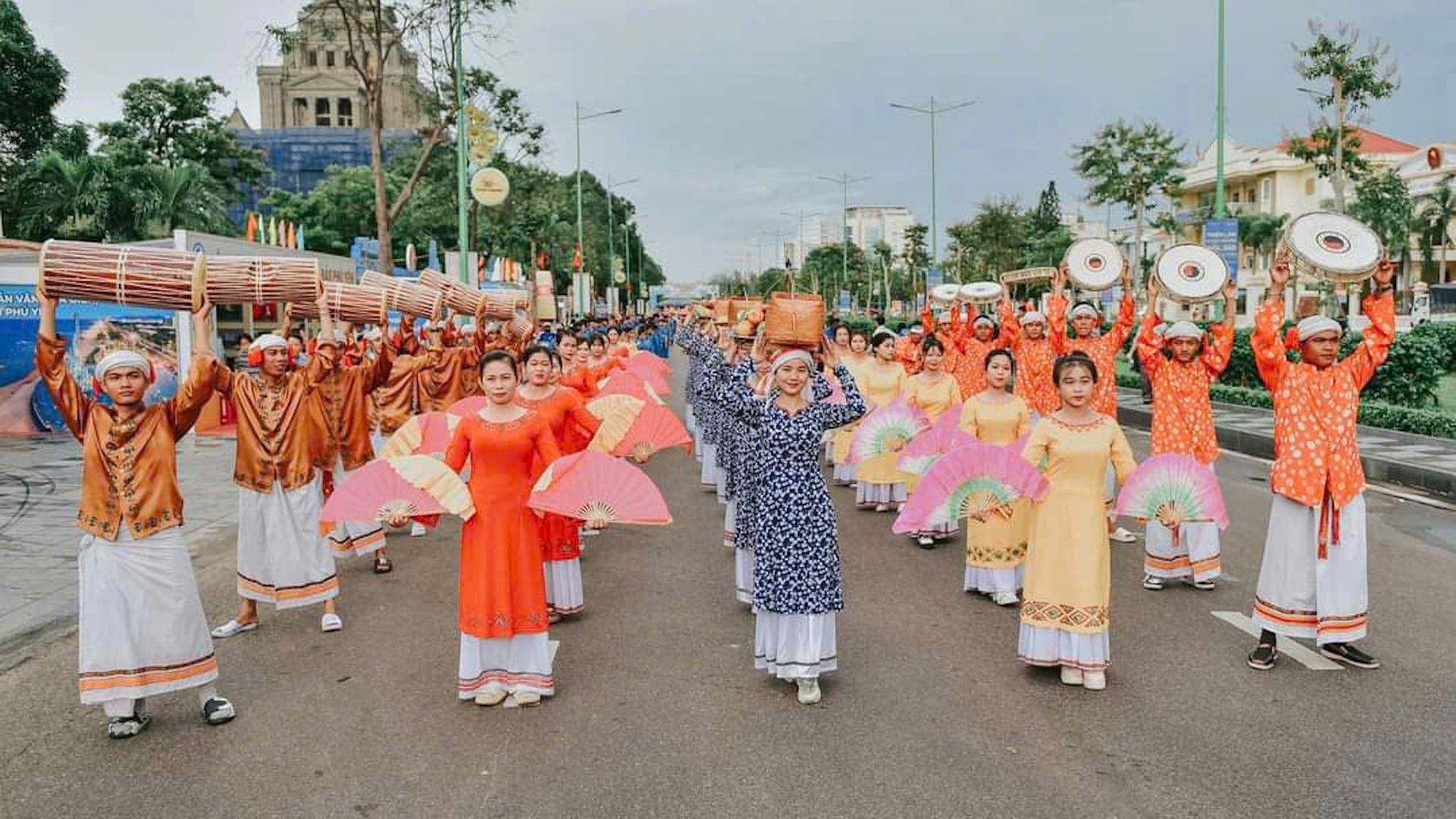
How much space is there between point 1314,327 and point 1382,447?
9409 mm

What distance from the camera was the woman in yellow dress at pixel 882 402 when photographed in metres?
10.3

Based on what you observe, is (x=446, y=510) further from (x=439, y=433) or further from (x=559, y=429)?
(x=559, y=429)

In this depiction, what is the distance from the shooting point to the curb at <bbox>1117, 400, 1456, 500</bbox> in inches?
444

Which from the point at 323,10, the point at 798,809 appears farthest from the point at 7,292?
the point at 798,809

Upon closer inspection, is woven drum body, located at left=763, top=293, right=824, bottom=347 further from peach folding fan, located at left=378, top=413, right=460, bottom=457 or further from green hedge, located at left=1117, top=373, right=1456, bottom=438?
green hedge, located at left=1117, top=373, right=1456, bottom=438

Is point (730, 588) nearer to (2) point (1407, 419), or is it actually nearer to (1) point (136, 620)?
(1) point (136, 620)

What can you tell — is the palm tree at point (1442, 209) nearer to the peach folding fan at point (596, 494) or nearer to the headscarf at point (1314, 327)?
the headscarf at point (1314, 327)

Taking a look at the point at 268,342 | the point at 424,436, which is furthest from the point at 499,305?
the point at 424,436

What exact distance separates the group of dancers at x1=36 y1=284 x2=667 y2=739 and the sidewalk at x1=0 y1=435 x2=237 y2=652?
1460 millimetres

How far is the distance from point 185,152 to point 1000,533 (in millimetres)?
44603

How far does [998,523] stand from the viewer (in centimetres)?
702

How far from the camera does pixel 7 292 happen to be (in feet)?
49.2

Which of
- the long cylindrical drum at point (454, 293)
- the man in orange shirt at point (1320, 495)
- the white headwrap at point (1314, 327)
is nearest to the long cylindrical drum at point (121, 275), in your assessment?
the long cylindrical drum at point (454, 293)

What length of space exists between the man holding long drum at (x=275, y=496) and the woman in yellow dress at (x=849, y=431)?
5341mm
